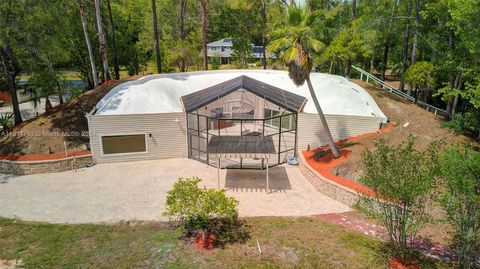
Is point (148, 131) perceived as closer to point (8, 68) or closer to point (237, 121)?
point (237, 121)

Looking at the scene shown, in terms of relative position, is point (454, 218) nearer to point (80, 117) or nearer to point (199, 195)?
point (199, 195)

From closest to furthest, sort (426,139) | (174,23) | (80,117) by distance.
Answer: (426,139), (80,117), (174,23)

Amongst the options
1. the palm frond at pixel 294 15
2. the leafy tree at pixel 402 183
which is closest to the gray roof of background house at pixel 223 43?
the palm frond at pixel 294 15

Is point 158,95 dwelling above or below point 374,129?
above

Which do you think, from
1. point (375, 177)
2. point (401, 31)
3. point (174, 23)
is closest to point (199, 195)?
point (375, 177)

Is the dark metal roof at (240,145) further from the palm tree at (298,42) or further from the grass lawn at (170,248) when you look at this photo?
the grass lawn at (170,248)

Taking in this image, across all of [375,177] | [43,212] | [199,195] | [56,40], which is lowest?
[43,212]

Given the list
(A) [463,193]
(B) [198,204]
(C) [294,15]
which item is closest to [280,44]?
(C) [294,15]

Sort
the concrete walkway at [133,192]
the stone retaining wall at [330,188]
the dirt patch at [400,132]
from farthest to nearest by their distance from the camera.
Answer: the dirt patch at [400,132]
the stone retaining wall at [330,188]
the concrete walkway at [133,192]
